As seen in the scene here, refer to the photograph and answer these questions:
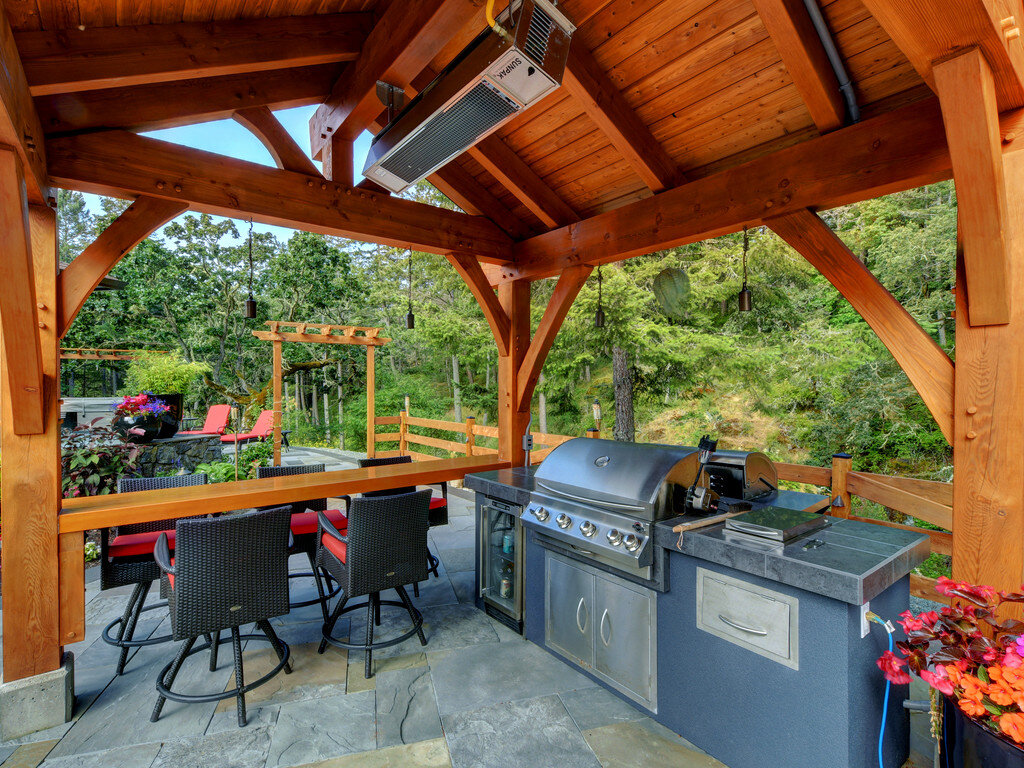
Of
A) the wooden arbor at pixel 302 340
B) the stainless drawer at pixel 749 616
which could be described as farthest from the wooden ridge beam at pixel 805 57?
the wooden arbor at pixel 302 340

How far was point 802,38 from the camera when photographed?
2100 mm

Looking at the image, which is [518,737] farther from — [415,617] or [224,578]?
[224,578]

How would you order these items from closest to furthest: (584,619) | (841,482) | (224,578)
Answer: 1. (224,578)
2. (584,619)
3. (841,482)

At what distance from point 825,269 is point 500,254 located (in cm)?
244

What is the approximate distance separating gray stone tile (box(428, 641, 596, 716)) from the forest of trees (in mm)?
2487

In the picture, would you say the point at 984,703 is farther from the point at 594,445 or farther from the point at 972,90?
the point at 972,90

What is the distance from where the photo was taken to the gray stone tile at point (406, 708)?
210 cm

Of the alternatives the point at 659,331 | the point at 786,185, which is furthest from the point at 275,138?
the point at 659,331

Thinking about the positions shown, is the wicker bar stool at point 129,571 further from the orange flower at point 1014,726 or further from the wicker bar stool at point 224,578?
the orange flower at point 1014,726

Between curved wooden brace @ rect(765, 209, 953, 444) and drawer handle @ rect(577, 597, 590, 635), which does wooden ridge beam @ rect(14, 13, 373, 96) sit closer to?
curved wooden brace @ rect(765, 209, 953, 444)

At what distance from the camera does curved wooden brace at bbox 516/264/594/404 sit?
3.82 meters

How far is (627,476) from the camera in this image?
7.51ft

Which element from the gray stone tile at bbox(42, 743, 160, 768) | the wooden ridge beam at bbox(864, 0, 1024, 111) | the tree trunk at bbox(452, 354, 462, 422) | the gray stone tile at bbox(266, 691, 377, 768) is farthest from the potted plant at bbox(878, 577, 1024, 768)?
the tree trunk at bbox(452, 354, 462, 422)

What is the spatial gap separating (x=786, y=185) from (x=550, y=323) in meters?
1.87
